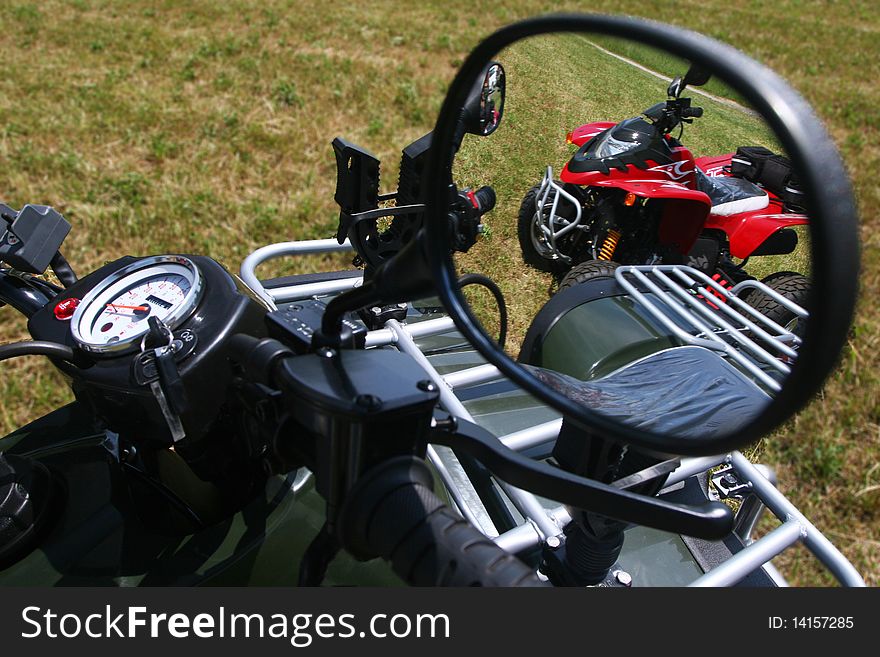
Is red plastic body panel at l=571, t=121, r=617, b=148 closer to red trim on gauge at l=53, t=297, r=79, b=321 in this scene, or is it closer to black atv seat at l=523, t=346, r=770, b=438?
black atv seat at l=523, t=346, r=770, b=438

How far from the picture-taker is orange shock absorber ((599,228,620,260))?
2.29 meters

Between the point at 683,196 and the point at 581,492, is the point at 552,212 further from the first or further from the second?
the point at 581,492

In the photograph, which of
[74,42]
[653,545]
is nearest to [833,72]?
[74,42]

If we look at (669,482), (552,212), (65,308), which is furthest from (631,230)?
(65,308)

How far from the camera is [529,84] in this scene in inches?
44.5

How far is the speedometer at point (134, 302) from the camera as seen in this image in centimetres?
114

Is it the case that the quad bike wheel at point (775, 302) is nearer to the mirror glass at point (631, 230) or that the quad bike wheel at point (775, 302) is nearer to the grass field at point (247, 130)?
the mirror glass at point (631, 230)

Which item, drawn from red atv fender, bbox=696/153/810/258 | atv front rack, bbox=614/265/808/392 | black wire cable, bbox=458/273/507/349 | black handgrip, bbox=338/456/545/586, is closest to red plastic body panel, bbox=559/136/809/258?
red atv fender, bbox=696/153/810/258

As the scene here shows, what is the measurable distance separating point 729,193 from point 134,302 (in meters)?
1.43

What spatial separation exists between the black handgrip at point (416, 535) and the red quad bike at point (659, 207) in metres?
0.47

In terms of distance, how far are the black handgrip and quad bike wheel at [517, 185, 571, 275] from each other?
75cm

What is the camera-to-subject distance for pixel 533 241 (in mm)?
1623

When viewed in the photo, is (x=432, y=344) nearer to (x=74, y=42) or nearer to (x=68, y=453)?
(x=68, y=453)

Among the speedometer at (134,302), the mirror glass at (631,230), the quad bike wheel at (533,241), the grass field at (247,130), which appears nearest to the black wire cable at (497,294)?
the mirror glass at (631,230)
